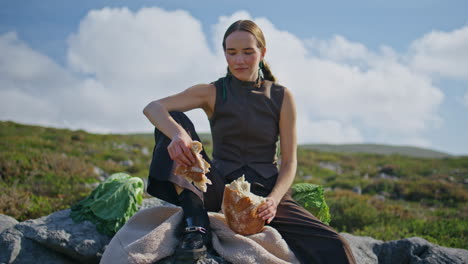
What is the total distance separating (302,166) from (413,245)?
13.7 meters

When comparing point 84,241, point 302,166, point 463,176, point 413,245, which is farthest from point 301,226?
A: point 463,176

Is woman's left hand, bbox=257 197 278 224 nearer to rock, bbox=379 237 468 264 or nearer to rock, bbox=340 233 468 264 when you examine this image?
rock, bbox=340 233 468 264

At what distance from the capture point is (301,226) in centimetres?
402

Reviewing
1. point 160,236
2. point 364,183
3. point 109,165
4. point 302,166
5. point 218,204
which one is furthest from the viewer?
point 302,166

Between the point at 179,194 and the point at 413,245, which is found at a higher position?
the point at 179,194

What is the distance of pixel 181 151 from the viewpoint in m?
3.52

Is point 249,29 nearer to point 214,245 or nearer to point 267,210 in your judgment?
point 267,210

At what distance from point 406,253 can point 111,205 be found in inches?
165

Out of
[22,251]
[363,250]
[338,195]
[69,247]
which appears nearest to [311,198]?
[363,250]

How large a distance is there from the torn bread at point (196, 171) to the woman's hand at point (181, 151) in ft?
0.15

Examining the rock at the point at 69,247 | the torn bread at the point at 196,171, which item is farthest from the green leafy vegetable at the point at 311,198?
the torn bread at the point at 196,171

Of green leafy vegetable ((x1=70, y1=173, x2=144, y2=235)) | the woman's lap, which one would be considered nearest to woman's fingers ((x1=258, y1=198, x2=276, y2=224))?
the woman's lap

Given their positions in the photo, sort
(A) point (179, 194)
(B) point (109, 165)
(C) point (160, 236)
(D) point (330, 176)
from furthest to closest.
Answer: (D) point (330, 176) → (B) point (109, 165) → (A) point (179, 194) → (C) point (160, 236)

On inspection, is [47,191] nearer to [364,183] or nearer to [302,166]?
[364,183]
